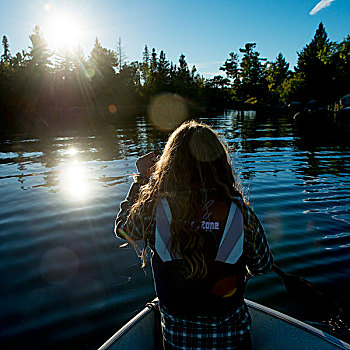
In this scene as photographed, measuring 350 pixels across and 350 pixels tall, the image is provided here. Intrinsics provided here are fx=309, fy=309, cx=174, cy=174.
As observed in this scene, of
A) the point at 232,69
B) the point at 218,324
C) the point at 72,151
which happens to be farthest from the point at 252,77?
the point at 218,324

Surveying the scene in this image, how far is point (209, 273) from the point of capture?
1.60 meters

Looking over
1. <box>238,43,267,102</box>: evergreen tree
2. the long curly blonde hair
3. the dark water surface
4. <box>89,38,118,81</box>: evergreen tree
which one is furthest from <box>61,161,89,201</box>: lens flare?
<box>238,43,267,102</box>: evergreen tree

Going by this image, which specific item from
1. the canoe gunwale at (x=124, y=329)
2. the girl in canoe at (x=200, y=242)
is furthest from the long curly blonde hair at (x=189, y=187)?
the canoe gunwale at (x=124, y=329)

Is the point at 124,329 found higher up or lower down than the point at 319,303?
higher up

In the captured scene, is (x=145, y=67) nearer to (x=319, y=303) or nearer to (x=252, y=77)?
(x=252, y=77)

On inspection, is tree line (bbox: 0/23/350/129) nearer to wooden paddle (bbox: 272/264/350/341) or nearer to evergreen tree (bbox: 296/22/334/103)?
evergreen tree (bbox: 296/22/334/103)

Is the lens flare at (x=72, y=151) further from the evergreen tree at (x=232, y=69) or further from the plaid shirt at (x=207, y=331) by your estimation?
the evergreen tree at (x=232, y=69)

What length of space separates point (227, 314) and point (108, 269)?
2.94 meters

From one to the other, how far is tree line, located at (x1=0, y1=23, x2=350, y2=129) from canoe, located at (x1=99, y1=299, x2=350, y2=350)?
30919 millimetres

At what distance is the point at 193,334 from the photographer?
1.64m

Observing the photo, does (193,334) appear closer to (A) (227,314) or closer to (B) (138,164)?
(A) (227,314)

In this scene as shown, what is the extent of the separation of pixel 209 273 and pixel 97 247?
3.66 meters

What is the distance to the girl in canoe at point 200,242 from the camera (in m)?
1.56

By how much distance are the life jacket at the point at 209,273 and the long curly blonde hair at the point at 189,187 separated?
4 centimetres
